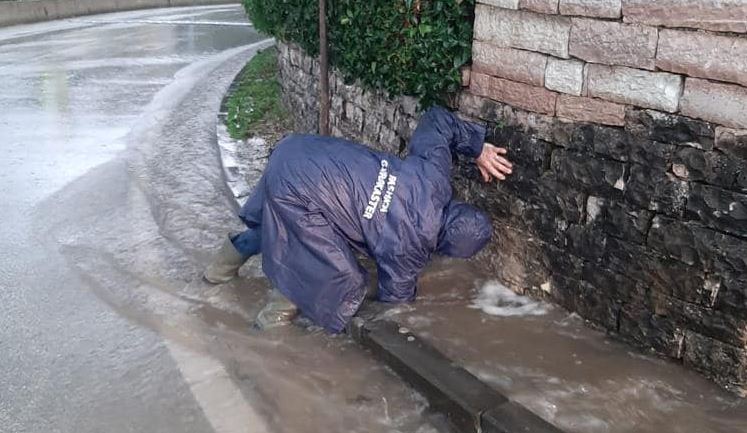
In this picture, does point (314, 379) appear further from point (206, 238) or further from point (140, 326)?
point (206, 238)

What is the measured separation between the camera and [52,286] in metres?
→ 5.28

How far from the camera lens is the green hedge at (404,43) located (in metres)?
4.94

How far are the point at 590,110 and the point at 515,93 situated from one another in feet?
1.99

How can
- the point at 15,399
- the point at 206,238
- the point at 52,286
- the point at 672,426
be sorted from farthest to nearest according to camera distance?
the point at 206,238
the point at 52,286
the point at 15,399
the point at 672,426

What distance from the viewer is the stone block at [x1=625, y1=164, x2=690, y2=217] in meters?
3.67

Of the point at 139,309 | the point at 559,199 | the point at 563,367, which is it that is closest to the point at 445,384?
the point at 563,367

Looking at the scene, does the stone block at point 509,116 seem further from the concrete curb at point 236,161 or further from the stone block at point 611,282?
the concrete curb at point 236,161

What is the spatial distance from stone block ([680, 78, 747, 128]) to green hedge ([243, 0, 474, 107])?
1.66 meters

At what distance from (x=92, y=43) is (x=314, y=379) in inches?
623

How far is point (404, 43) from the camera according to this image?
5.27 metres

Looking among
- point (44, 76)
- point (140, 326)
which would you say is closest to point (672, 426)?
point (140, 326)

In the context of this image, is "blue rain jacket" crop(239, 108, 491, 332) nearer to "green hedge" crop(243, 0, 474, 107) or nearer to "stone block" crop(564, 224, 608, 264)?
"stone block" crop(564, 224, 608, 264)

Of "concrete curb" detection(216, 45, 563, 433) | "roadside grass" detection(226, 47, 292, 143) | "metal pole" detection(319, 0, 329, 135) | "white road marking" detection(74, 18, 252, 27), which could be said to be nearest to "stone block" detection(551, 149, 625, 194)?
"concrete curb" detection(216, 45, 563, 433)

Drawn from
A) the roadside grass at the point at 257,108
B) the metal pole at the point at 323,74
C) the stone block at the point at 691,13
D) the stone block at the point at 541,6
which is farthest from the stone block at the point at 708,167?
the roadside grass at the point at 257,108
